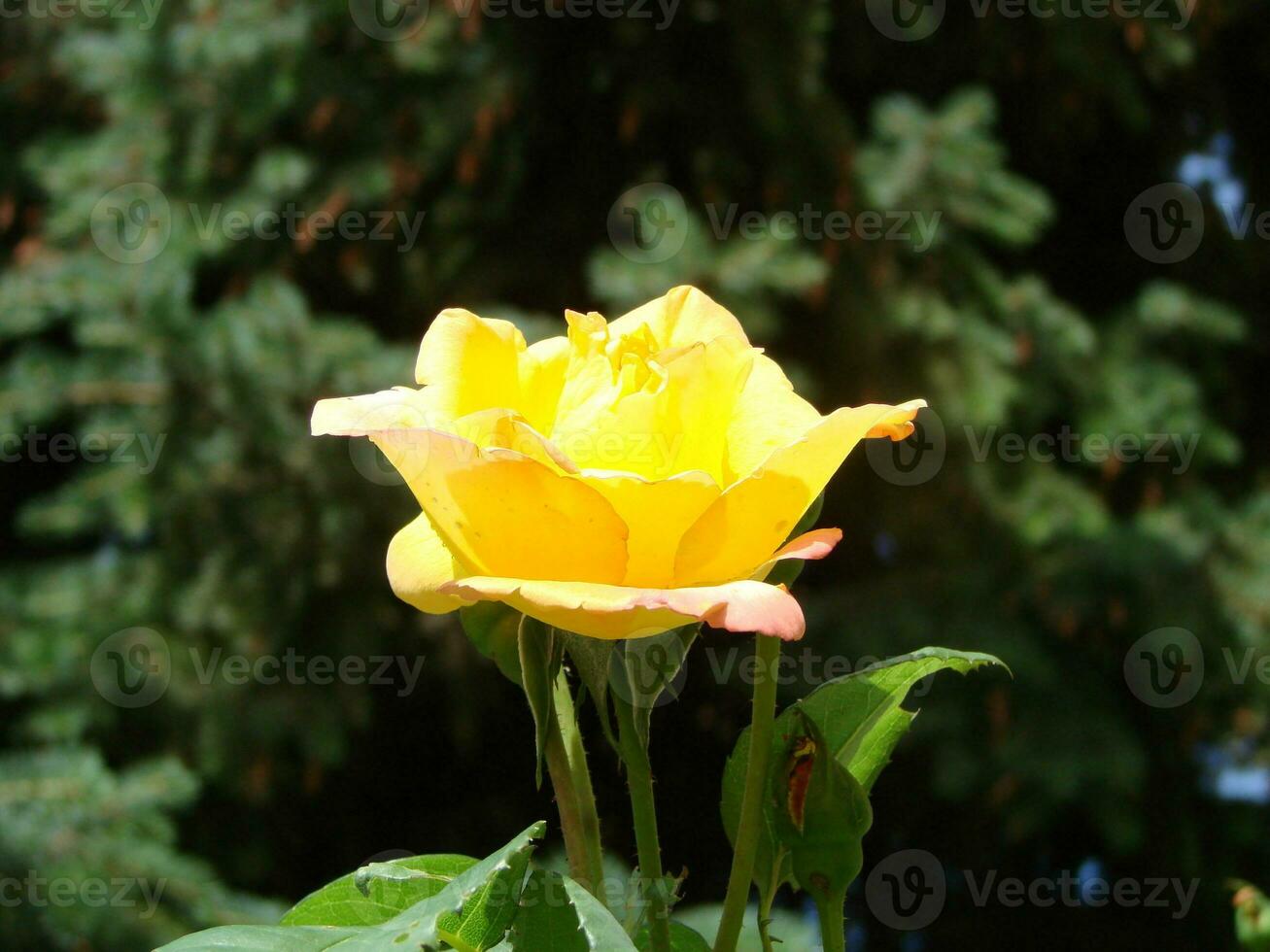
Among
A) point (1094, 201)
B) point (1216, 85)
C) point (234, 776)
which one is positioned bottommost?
point (234, 776)

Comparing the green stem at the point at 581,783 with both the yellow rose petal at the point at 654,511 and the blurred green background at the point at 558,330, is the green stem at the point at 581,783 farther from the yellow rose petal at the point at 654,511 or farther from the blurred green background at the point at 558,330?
the blurred green background at the point at 558,330

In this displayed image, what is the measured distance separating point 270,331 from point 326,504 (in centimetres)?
21

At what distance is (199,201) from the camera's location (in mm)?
1611

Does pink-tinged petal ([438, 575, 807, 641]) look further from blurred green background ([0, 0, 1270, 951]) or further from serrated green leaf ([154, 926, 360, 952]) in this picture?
blurred green background ([0, 0, 1270, 951])

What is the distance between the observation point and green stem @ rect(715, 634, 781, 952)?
0.82 ft

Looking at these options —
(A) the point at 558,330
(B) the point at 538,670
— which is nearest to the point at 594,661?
(B) the point at 538,670

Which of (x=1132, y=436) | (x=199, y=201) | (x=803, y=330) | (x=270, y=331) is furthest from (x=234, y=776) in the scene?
(x=1132, y=436)

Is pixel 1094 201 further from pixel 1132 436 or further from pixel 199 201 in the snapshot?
pixel 199 201

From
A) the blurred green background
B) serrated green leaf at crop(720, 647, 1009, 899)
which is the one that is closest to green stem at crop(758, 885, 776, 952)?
serrated green leaf at crop(720, 647, 1009, 899)

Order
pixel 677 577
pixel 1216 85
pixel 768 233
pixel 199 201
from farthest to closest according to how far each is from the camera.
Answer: pixel 1216 85 → pixel 199 201 → pixel 768 233 → pixel 677 577

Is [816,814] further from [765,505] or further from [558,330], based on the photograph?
[558,330]

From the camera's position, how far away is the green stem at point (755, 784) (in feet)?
0.82

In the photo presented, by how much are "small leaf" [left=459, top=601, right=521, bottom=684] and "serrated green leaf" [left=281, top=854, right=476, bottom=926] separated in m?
0.04

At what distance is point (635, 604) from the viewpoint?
0.22 m
